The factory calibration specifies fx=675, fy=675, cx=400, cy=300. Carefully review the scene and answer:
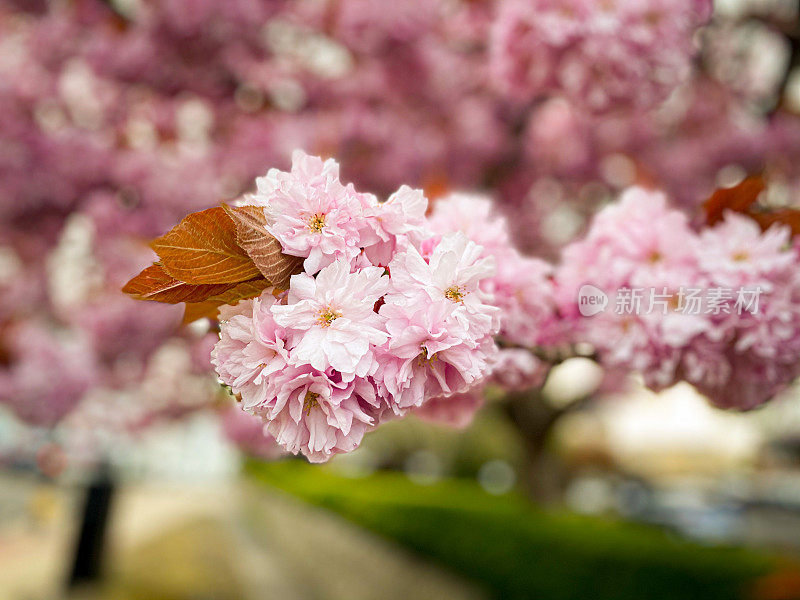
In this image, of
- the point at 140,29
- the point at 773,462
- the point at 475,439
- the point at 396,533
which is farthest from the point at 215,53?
the point at 773,462

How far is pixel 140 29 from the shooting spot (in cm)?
342

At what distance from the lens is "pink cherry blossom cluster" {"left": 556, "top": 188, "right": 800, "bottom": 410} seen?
118 centimetres

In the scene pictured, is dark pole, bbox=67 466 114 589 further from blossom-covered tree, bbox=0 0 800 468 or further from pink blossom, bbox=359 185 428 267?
pink blossom, bbox=359 185 428 267

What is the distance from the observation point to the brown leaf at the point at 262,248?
2.93ft

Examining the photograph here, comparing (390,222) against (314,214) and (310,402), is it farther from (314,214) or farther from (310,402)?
(310,402)

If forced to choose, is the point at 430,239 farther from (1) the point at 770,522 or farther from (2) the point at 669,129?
(1) the point at 770,522

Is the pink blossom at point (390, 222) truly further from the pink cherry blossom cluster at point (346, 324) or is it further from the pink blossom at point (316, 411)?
the pink blossom at point (316, 411)

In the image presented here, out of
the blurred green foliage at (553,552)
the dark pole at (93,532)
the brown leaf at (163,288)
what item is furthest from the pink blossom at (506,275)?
the dark pole at (93,532)

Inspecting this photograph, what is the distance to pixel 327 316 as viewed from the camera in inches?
32.8

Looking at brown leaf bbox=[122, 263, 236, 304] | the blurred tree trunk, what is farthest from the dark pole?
brown leaf bbox=[122, 263, 236, 304]

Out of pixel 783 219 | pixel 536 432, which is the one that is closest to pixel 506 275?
pixel 783 219

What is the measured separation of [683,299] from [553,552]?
16.0 feet

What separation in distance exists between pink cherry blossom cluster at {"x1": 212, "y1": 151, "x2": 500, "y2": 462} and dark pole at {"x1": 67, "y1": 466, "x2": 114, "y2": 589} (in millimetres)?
8165

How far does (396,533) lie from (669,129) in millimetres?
5498
